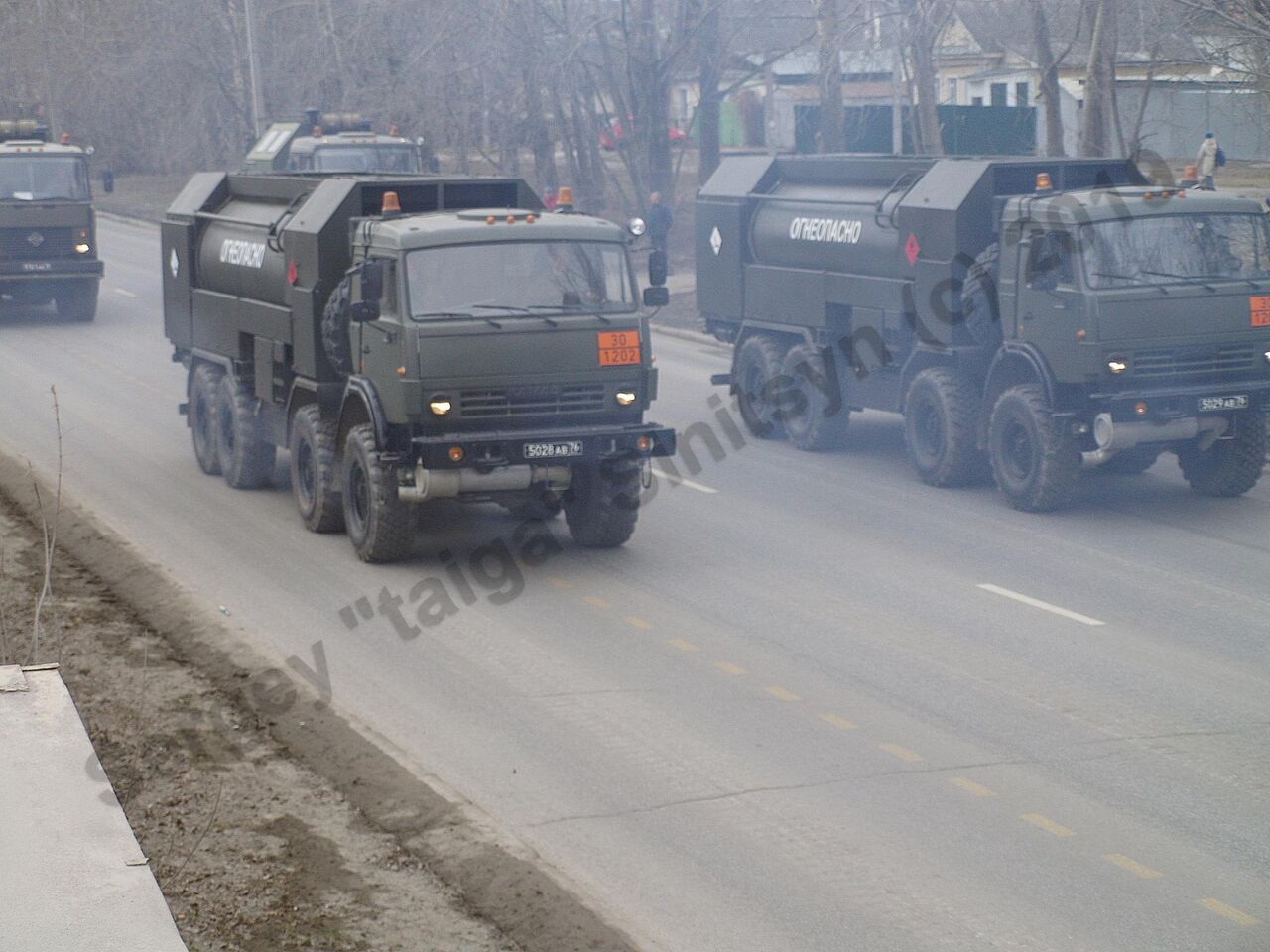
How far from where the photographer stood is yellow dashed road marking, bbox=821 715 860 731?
29.9 feet

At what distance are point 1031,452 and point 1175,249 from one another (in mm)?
2052

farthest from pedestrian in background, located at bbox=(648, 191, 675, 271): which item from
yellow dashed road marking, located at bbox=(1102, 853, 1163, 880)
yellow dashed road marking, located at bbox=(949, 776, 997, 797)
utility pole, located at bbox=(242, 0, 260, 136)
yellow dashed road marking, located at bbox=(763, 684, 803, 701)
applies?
yellow dashed road marking, located at bbox=(1102, 853, 1163, 880)

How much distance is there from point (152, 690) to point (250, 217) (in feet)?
22.6

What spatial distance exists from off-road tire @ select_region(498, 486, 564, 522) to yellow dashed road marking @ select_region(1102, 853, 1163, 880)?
5974 mm

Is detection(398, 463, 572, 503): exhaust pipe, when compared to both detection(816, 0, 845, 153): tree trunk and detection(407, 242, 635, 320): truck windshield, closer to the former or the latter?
detection(407, 242, 635, 320): truck windshield

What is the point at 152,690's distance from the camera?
31.6 ft

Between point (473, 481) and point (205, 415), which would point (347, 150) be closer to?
point (205, 415)

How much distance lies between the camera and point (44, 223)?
2745 cm

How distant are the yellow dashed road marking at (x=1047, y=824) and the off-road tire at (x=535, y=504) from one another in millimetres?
5457

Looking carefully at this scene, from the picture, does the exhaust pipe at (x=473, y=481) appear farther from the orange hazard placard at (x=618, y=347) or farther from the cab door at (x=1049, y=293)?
the cab door at (x=1049, y=293)

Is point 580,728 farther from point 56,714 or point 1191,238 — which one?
point 1191,238


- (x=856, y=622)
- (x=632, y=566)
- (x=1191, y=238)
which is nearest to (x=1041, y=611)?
(x=856, y=622)

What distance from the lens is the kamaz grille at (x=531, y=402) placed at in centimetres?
1216

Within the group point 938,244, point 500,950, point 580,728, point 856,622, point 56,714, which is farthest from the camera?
point 938,244
